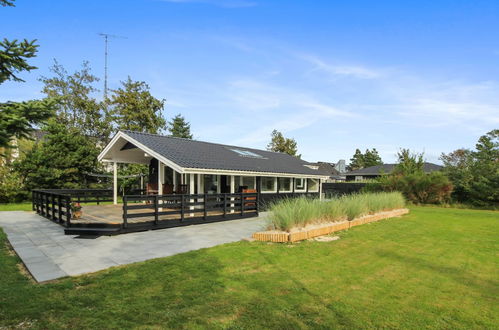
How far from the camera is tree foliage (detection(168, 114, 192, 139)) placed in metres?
Answer: 44.4

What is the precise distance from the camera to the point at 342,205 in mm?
10148

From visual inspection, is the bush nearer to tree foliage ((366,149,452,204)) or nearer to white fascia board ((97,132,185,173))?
tree foliage ((366,149,452,204))

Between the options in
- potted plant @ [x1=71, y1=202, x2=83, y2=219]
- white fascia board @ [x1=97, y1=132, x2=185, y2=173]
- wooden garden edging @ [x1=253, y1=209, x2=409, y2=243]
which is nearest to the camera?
wooden garden edging @ [x1=253, y1=209, x2=409, y2=243]

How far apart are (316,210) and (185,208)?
15.8 ft

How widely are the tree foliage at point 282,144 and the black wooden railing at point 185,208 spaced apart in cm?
2775

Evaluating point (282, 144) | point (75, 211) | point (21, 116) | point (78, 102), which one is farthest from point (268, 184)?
point (282, 144)

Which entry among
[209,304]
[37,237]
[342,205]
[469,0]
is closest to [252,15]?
[469,0]

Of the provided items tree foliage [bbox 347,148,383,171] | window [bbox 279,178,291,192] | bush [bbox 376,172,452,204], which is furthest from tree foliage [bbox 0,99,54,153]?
tree foliage [bbox 347,148,383,171]

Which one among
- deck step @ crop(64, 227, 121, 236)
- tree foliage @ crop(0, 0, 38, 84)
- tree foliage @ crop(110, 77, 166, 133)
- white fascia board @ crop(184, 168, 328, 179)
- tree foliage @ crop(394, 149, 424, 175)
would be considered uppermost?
tree foliage @ crop(110, 77, 166, 133)

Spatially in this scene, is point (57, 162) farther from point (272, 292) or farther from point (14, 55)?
point (272, 292)

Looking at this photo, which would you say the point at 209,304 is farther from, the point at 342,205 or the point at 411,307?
the point at 342,205

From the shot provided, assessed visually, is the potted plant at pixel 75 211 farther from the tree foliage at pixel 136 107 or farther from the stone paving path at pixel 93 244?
the tree foliage at pixel 136 107

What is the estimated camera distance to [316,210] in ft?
28.8

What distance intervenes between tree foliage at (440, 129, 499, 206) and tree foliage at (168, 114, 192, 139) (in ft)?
114
